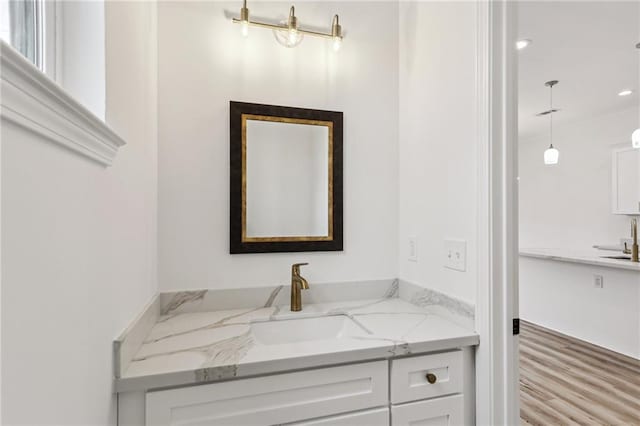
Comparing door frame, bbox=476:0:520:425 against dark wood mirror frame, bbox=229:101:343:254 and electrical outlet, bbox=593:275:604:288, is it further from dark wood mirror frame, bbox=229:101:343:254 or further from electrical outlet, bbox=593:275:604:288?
electrical outlet, bbox=593:275:604:288

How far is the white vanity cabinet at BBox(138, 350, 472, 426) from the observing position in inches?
39.2

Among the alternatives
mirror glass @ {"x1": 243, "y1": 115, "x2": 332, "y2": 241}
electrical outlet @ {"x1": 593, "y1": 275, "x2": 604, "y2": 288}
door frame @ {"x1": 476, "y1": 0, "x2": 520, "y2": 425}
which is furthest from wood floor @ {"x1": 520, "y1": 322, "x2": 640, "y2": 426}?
mirror glass @ {"x1": 243, "y1": 115, "x2": 332, "y2": 241}

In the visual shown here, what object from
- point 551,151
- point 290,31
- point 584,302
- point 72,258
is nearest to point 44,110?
point 72,258

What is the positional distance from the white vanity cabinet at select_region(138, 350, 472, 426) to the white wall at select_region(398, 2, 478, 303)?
1.16 ft

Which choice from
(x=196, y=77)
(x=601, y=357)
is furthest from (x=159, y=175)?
(x=601, y=357)

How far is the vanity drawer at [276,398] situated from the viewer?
983 mm

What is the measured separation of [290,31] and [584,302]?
150 inches

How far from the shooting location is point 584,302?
3498 mm

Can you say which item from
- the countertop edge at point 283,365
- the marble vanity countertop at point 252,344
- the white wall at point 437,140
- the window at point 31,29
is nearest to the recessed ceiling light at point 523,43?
the white wall at point 437,140

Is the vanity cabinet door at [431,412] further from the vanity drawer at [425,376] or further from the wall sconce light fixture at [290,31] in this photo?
the wall sconce light fixture at [290,31]

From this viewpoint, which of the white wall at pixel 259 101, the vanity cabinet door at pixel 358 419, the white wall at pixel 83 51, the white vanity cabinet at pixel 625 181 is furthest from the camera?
the white vanity cabinet at pixel 625 181

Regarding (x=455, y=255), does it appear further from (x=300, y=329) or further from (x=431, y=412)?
(x=300, y=329)

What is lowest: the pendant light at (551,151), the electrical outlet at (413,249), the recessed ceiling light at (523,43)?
the electrical outlet at (413,249)

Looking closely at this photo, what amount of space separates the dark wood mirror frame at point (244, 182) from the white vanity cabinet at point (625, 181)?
15.0 ft
